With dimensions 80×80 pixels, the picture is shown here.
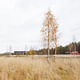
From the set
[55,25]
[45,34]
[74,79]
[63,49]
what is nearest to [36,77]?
[74,79]

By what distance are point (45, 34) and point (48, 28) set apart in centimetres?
74

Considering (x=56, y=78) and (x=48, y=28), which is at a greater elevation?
(x=48, y=28)

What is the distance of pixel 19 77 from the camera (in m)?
3.21

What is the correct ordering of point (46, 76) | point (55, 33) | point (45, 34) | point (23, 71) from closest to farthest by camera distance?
point (46, 76) → point (23, 71) → point (45, 34) → point (55, 33)

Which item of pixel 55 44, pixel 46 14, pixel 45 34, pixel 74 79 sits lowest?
Answer: pixel 74 79

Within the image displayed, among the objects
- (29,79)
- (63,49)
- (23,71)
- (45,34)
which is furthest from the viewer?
(63,49)

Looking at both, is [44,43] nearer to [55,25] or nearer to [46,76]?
[55,25]

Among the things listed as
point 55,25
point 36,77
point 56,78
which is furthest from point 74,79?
point 55,25

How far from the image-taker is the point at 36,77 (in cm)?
330

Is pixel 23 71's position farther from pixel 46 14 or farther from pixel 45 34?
pixel 46 14

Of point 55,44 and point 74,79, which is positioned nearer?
point 74,79

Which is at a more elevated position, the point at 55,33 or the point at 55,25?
the point at 55,25

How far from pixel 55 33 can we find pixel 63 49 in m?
48.0

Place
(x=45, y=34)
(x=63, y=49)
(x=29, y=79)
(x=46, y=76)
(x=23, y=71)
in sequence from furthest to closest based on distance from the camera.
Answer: (x=63, y=49) → (x=45, y=34) → (x=23, y=71) → (x=46, y=76) → (x=29, y=79)
